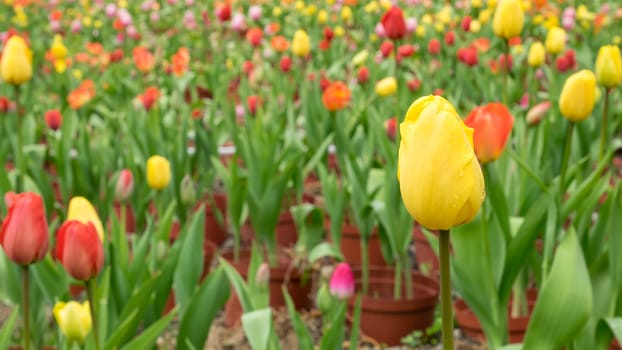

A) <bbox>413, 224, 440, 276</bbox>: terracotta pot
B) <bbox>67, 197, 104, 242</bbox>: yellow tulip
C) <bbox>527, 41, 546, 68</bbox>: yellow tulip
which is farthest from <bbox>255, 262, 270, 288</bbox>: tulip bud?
<bbox>527, 41, 546, 68</bbox>: yellow tulip

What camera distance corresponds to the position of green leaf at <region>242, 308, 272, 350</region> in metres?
1.57

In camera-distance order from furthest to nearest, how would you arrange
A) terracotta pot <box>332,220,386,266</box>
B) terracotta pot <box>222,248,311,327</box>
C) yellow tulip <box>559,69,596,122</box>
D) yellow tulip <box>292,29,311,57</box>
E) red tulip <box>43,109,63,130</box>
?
1. yellow tulip <box>292,29,311,57</box>
2. red tulip <box>43,109,63,130</box>
3. terracotta pot <box>332,220,386,266</box>
4. terracotta pot <box>222,248,311,327</box>
5. yellow tulip <box>559,69,596,122</box>

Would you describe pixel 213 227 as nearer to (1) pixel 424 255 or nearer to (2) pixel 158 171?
(1) pixel 424 255

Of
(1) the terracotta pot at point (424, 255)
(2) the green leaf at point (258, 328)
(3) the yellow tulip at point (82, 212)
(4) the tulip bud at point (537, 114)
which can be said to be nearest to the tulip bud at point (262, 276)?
(2) the green leaf at point (258, 328)

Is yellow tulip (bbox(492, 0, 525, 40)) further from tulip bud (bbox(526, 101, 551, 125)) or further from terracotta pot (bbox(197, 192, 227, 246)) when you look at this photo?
terracotta pot (bbox(197, 192, 227, 246))

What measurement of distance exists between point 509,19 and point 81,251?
1.12 meters

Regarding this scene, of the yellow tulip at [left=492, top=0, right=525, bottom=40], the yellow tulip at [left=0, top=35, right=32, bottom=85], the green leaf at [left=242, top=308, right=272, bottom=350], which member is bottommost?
the green leaf at [left=242, top=308, right=272, bottom=350]

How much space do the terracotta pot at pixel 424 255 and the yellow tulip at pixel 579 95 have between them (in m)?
1.01

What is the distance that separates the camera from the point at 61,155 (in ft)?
9.55

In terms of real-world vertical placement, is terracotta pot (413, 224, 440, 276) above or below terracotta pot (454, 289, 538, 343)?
below

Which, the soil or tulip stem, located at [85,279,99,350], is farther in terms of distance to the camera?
the soil

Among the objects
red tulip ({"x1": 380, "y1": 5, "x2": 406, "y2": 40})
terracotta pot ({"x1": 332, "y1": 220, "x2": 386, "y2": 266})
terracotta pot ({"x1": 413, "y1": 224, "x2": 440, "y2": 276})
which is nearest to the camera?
red tulip ({"x1": 380, "y1": 5, "x2": 406, "y2": 40})

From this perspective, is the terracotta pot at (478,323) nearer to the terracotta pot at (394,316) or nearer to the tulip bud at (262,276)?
the terracotta pot at (394,316)

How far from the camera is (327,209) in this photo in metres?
2.62
